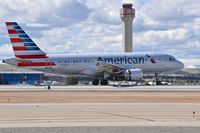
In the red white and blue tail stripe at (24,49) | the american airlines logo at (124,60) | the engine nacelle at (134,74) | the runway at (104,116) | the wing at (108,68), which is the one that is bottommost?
the runway at (104,116)

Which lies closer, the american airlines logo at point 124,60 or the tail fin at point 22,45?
the american airlines logo at point 124,60

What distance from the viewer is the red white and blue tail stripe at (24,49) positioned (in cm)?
6212

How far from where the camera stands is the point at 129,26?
4555 inches

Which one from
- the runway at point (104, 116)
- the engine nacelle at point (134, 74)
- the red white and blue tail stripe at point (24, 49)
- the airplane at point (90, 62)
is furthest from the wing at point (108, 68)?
the runway at point (104, 116)

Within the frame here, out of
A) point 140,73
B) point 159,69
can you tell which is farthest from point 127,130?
point 159,69

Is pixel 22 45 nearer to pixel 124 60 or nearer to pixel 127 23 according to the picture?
pixel 124 60

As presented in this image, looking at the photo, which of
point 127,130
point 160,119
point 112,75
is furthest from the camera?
point 112,75

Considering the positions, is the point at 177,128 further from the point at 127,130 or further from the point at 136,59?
the point at 136,59

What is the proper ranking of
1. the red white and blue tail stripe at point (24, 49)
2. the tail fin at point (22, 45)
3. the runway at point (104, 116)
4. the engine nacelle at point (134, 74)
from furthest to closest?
the tail fin at point (22, 45) → the red white and blue tail stripe at point (24, 49) → the engine nacelle at point (134, 74) → the runway at point (104, 116)

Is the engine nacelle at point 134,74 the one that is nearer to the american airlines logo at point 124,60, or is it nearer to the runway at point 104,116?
the american airlines logo at point 124,60

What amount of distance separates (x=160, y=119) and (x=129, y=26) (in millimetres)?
95229

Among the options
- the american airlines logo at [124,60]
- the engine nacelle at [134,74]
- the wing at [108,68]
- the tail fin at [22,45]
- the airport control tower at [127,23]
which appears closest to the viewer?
the engine nacelle at [134,74]

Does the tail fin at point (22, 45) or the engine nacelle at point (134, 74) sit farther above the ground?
the tail fin at point (22, 45)

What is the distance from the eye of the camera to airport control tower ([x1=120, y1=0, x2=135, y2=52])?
112938 millimetres
